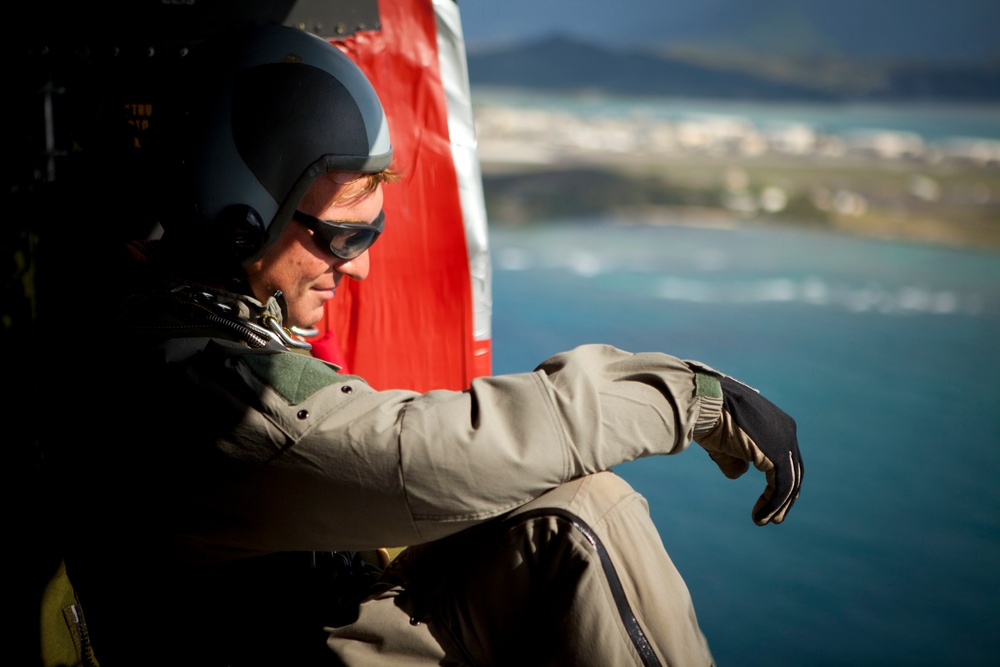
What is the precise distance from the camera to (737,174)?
22.4ft

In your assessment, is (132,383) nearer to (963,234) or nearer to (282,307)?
(282,307)

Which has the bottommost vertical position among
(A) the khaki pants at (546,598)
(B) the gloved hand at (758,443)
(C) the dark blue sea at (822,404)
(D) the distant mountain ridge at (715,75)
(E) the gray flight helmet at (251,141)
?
(C) the dark blue sea at (822,404)

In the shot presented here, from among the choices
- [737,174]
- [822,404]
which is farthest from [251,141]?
[737,174]

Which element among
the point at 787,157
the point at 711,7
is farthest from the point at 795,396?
the point at 711,7

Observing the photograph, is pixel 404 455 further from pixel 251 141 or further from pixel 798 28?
pixel 798 28

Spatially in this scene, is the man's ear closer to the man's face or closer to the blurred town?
the man's face

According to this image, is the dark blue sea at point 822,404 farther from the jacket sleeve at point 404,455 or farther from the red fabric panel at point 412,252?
the jacket sleeve at point 404,455

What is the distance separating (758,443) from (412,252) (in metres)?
1.15

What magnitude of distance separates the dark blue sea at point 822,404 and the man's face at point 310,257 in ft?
5.30

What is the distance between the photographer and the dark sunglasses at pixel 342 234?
1.34 metres

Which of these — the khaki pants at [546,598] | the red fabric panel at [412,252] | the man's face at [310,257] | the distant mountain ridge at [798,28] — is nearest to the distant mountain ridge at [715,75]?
the distant mountain ridge at [798,28]

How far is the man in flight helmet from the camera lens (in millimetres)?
988

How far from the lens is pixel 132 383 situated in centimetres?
105

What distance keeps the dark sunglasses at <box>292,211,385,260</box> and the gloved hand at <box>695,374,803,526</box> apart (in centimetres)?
60
